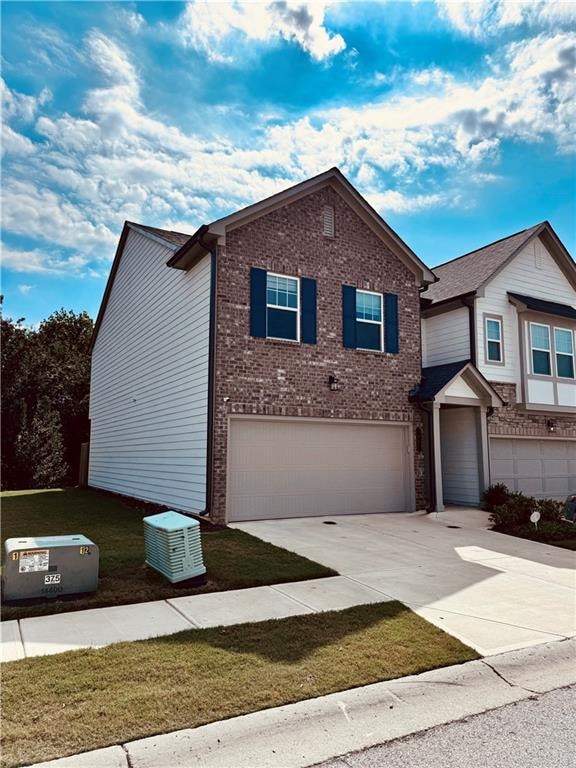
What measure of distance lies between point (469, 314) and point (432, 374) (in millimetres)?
2275

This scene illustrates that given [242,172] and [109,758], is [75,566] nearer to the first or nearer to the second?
[109,758]

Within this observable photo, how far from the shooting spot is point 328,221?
1445 centimetres

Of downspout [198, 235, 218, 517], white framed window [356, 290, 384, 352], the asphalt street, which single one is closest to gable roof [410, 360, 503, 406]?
white framed window [356, 290, 384, 352]

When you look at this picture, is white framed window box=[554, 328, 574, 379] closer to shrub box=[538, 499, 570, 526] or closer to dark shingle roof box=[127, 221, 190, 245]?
shrub box=[538, 499, 570, 526]

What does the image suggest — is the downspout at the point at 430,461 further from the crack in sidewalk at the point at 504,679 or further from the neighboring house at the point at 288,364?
the crack in sidewalk at the point at 504,679

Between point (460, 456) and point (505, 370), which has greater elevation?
point (505, 370)

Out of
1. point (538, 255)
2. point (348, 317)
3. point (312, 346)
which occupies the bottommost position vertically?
point (312, 346)

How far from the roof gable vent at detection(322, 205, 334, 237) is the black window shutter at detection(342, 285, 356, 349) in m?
1.41

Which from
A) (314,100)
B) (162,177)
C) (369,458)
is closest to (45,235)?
(162,177)

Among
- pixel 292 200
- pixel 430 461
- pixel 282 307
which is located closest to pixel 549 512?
pixel 430 461

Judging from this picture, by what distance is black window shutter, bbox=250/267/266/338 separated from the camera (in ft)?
→ 42.4

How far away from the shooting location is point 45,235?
50.8ft

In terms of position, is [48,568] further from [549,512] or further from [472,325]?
[472,325]

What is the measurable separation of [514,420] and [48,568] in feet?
46.3
